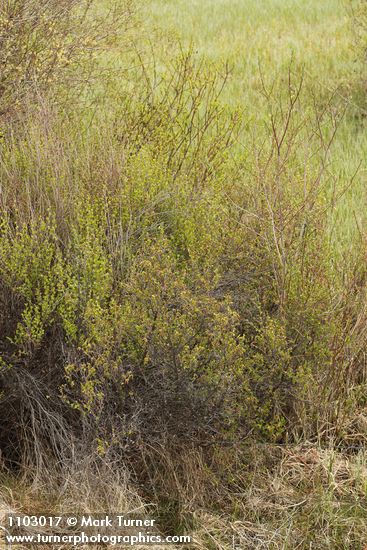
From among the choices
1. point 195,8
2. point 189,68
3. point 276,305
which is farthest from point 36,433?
point 195,8

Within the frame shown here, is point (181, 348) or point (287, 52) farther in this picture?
point (287, 52)

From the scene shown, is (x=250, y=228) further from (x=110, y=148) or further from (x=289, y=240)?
(x=110, y=148)

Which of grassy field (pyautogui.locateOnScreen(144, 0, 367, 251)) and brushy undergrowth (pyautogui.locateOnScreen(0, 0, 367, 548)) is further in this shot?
grassy field (pyautogui.locateOnScreen(144, 0, 367, 251))

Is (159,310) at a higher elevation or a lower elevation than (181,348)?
higher

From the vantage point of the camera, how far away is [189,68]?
522 cm

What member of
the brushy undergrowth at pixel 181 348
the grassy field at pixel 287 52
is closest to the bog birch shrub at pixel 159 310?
the brushy undergrowth at pixel 181 348

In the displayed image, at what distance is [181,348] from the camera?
11.0 ft

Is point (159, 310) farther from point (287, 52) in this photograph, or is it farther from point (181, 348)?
point (287, 52)

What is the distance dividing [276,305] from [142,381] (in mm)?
766

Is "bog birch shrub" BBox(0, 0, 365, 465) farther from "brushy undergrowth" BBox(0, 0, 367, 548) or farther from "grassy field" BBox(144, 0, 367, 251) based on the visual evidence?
"grassy field" BBox(144, 0, 367, 251)

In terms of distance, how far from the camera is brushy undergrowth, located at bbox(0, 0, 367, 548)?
3.37 meters

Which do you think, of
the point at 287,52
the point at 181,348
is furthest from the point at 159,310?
the point at 287,52

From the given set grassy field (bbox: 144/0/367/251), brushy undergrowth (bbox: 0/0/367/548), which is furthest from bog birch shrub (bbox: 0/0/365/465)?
grassy field (bbox: 144/0/367/251)

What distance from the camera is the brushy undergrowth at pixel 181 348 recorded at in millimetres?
3371
